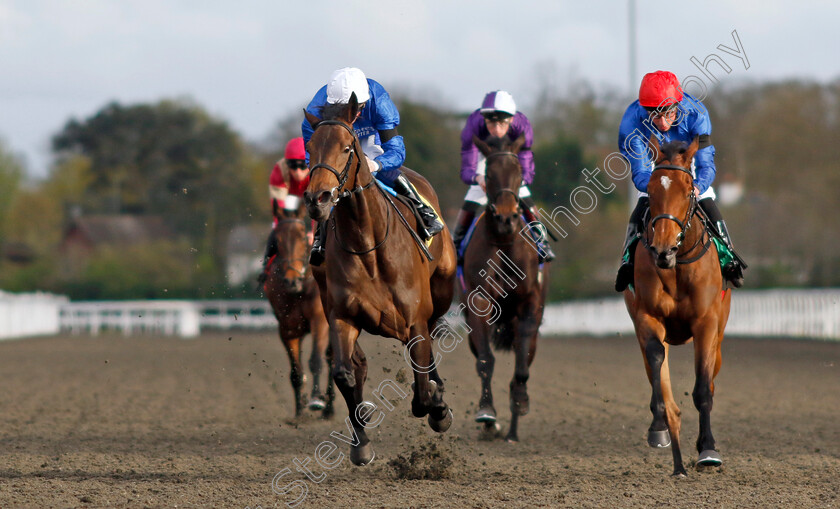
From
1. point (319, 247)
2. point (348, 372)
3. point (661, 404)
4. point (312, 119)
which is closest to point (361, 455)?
point (348, 372)

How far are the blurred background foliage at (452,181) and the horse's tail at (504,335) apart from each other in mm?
18045

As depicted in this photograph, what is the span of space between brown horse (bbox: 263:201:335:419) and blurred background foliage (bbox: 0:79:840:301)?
17.7m

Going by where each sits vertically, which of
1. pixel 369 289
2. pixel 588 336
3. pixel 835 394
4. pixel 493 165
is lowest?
pixel 588 336

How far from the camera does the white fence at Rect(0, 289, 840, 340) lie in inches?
913

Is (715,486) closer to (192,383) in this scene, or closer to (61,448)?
(61,448)

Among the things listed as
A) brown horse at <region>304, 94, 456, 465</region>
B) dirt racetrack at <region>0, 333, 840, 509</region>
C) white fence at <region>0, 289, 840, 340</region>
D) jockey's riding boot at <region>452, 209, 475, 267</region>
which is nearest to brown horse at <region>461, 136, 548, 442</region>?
jockey's riding boot at <region>452, 209, 475, 267</region>

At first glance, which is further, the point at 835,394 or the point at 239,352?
the point at 239,352

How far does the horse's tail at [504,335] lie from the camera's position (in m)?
9.50

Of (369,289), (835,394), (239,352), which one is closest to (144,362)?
(239,352)

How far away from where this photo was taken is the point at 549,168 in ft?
117

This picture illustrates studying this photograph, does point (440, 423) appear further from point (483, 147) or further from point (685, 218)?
point (483, 147)

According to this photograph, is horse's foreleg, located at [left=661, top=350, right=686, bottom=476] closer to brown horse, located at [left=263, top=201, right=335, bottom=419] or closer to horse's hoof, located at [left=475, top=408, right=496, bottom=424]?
horse's hoof, located at [left=475, top=408, right=496, bottom=424]

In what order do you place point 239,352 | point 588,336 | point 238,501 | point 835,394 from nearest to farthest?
point 238,501
point 835,394
point 239,352
point 588,336

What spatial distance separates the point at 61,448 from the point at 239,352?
1452cm
